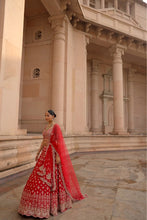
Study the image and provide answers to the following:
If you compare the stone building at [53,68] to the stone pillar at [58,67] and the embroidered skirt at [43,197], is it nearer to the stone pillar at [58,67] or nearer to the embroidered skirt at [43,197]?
the stone pillar at [58,67]

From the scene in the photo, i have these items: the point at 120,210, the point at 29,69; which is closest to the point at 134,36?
the point at 29,69

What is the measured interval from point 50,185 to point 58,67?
6794 millimetres

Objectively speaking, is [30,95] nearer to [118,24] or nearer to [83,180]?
[83,180]

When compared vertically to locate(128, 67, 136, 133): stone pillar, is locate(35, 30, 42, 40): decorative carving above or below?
above

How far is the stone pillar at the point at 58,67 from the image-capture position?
325 inches

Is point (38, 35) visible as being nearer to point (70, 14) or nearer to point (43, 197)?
point (70, 14)

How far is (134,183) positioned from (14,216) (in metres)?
2.55

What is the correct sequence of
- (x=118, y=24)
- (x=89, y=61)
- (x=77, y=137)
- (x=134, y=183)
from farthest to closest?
1. (x=89, y=61)
2. (x=118, y=24)
3. (x=77, y=137)
4. (x=134, y=183)

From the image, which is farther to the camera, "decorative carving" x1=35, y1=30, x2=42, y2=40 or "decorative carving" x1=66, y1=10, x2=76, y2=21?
"decorative carving" x1=35, y1=30, x2=42, y2=40

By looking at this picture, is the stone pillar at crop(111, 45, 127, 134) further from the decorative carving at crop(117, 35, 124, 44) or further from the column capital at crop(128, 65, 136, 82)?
the column capital at crop(128, 65, 136, 82)

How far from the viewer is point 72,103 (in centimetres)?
921

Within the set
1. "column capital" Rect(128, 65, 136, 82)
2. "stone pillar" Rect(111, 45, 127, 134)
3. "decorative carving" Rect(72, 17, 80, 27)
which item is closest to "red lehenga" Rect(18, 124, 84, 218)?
"decorative carving" Rect(72, 17, 80, 27)

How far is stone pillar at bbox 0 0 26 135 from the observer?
12.4 ft

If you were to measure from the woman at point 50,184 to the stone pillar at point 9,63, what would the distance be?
155 cm
